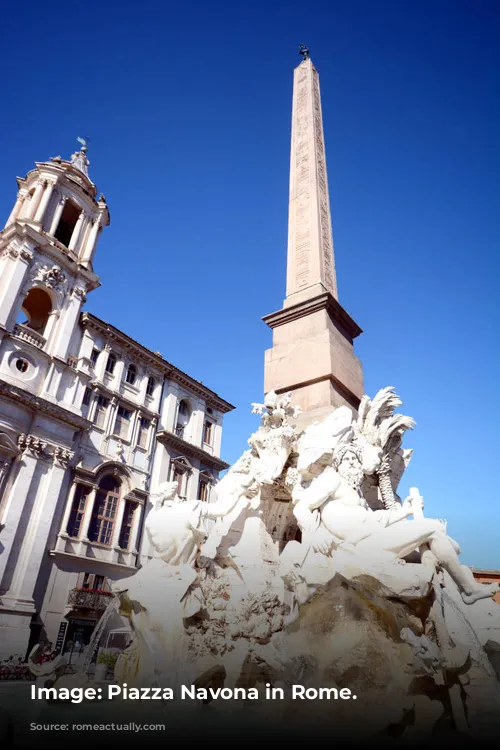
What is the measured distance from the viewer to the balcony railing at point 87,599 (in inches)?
677

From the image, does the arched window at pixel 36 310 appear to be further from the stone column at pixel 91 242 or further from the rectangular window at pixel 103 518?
the rectangular window at pixel 103 518

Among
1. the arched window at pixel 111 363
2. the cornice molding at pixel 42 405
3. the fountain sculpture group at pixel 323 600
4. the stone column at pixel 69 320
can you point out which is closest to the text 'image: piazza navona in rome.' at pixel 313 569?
the fountain sculpture group at pixel 323 600

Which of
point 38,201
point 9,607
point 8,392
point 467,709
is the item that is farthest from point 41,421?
point 467,709

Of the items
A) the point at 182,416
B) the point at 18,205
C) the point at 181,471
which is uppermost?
the point at 18,205

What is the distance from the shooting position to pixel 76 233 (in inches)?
930

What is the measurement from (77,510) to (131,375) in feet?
24.3

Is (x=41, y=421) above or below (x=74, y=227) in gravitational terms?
below

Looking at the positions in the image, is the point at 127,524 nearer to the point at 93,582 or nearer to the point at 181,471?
the point at 93,582

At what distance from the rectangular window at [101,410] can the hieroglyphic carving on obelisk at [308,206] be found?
14906mm

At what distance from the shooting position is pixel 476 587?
345 centimetres

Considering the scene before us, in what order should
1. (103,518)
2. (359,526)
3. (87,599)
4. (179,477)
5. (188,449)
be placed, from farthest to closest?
(188,449) < (179,477) < (103,518) < (87,599) < (359,526)

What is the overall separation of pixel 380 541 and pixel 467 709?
1197 mm

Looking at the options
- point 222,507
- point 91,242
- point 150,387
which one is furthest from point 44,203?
point 222,507

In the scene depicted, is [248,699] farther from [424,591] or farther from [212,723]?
[424,591]
